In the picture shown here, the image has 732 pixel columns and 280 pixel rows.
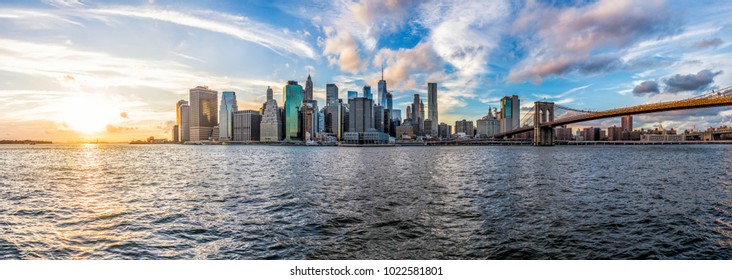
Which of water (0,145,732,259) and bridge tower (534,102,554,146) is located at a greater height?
bridge tower (534,102,554,146)

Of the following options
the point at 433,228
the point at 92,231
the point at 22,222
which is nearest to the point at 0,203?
the point at 22,222

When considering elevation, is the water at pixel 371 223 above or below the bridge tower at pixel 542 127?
below

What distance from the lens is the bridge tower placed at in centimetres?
10862

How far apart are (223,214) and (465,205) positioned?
794 cm

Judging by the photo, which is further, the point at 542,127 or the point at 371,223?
the point at 542,127

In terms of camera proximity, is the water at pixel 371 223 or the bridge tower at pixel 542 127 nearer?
the water at pixel 371 223

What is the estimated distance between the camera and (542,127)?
108m

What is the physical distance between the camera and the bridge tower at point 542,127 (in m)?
109

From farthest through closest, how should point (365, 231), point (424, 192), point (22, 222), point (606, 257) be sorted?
point (424, 192)
point (22, 222)
point (365, 231)
point (606, 257)

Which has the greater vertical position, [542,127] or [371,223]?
[542,127]

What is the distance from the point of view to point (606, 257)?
731 cm

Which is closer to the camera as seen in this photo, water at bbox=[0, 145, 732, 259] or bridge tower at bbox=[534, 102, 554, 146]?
water at bbox=[0, 145, 732, 259]
